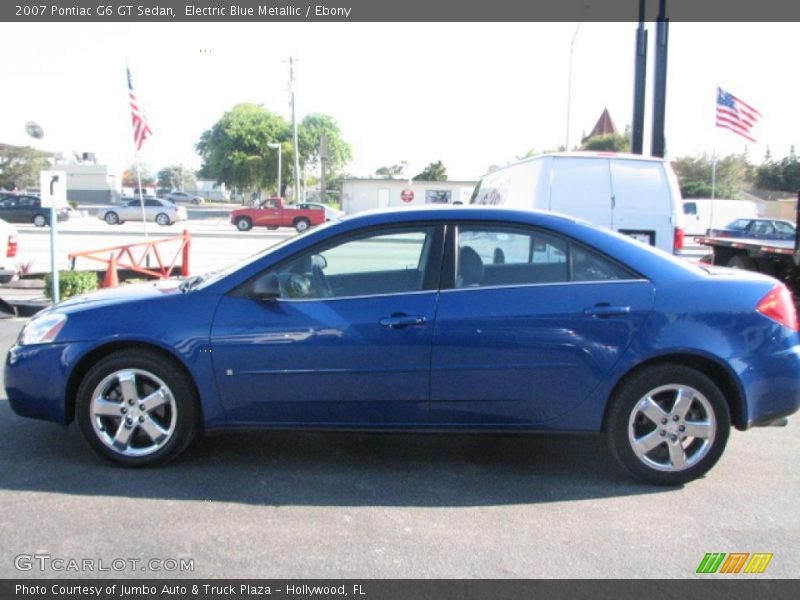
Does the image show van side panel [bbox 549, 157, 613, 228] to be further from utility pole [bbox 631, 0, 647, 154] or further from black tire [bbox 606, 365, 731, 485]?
utility pole [bbox 631, 0, 647, 154]

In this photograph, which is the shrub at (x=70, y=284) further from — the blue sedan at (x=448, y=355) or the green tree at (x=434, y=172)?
the green tree at (x=434, y=172)

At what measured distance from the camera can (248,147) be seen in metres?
67.1

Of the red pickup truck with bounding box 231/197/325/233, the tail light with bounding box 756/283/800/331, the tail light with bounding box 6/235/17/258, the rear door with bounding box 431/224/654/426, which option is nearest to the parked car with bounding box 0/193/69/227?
the red pickup truck with bounding box 231/197/325/233

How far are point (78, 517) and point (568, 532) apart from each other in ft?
8.23

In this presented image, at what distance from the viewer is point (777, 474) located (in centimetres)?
474

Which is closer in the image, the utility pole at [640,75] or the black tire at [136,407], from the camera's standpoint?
the black tire at [136,407]

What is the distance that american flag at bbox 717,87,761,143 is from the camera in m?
18.2

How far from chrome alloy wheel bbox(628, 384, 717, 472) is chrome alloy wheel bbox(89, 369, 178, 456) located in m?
2.72

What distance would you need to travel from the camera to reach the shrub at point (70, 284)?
424 inches

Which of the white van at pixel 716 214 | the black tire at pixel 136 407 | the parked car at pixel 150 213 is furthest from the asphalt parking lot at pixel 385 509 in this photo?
the parked car at pixel 150 213

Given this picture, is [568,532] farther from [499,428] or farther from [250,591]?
[250,591]

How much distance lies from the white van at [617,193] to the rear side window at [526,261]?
14.6 feet

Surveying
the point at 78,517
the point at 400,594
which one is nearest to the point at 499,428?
the point at 400,594

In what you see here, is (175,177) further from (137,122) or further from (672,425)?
(672,425)
